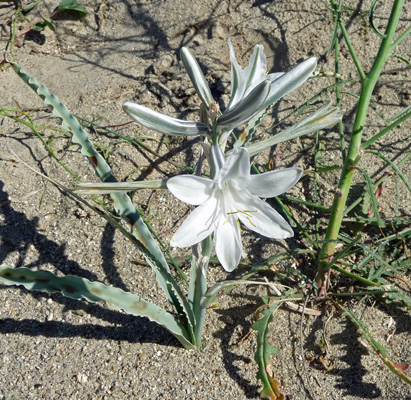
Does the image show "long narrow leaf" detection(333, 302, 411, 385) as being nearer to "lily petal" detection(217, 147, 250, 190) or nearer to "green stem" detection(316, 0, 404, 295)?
"green stem" detection(316, 0, 404, 295)

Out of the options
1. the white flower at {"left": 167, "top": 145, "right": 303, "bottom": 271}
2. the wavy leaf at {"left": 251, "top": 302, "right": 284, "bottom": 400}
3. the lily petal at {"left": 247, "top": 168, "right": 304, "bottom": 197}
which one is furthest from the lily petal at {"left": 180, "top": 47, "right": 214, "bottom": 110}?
the wavy leaf at {"left": 251, "top": 302, "right": 284, "bottom": 400}

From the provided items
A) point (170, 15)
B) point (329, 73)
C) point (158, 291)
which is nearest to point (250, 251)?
point (158, 291)

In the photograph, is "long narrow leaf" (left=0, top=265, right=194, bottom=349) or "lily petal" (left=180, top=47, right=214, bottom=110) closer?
"lily petal" (left=180, top=47, right=214, bottom=110)

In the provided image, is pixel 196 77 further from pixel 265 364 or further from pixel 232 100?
pixel 265 364

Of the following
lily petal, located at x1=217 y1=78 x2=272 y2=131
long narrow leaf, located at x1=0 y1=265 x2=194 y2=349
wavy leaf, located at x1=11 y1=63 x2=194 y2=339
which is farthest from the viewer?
wavy leaf, located at x1=11 y1=63 x2=194 y2=339

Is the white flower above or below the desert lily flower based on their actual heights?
below

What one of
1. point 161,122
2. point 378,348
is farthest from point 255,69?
point 378,348

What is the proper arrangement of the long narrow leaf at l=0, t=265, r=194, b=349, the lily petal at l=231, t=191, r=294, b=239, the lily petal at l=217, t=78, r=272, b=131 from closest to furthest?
the lily petal at l=217, t=78, r=272, b=131 → the lily petal at l=231, t=191, r=294, b=239 → the long narrow leaf at l=0, t=265, r=194, b=349

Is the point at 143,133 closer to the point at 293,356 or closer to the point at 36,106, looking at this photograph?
the point at 36,106
